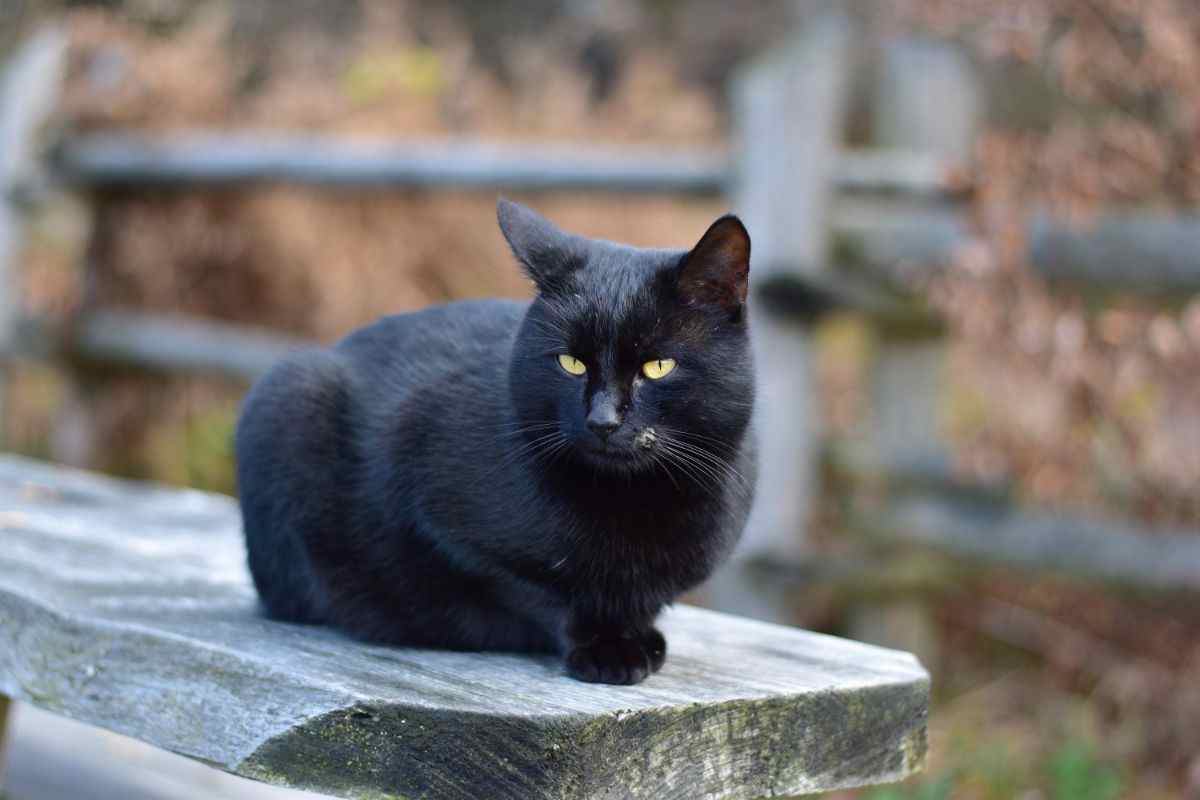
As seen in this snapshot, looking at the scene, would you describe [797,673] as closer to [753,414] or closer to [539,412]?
[753,414]

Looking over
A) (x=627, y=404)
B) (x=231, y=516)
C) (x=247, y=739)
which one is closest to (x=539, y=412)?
(x=627, y=404)

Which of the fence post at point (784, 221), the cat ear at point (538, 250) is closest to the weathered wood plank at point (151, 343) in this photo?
the fence post at point (784, 221)

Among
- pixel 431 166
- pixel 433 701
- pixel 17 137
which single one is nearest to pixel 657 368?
pixel 433 701

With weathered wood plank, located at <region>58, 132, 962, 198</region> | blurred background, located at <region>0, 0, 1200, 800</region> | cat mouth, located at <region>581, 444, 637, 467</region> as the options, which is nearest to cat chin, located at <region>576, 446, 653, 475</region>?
cat mouth, located at <region>581, 444, 637, 467</region>

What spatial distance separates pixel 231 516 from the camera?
9.05ft

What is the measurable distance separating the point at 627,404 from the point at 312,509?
493mm

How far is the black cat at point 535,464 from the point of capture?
1.61 m

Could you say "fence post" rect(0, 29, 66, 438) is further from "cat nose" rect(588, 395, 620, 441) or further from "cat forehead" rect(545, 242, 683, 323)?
"cat nose" rect(588, 395, 620, 441)

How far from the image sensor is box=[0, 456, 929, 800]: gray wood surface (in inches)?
54.7

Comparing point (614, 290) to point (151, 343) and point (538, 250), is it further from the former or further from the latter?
point (151, 343)

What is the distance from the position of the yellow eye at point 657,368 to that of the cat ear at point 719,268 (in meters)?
0.08

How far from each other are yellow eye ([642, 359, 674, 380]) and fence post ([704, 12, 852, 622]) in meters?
1.78

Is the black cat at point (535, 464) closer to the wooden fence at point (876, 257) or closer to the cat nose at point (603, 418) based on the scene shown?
the cat nose at point (603, 418)

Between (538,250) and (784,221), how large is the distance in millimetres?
1809
